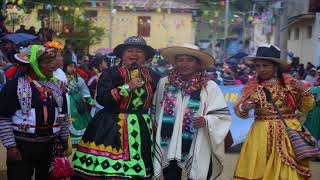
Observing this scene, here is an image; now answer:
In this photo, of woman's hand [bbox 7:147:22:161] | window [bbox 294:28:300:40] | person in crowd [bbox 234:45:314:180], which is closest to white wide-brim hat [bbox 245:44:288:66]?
person in crowd [bbox 234:45:314:180]

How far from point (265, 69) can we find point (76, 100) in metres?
4.79

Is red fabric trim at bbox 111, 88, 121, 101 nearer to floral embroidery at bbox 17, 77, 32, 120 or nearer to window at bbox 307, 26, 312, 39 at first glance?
floral embroidery at bbox 17, 77, 32, 120

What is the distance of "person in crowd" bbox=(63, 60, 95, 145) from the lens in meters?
9.12

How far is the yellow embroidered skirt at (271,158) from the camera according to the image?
4.96m

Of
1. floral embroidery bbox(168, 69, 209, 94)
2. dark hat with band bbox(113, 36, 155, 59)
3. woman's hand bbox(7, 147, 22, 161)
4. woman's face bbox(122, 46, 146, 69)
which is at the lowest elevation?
woman's hand bbox(7, 147, 22, 161)

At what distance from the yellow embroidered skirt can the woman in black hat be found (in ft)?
3.34

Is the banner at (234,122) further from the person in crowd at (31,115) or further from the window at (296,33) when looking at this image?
the window at (296,33)

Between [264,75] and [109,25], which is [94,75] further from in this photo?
[109,25]

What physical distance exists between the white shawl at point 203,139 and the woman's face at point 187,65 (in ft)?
0.65

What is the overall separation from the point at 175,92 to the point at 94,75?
6.58 meters

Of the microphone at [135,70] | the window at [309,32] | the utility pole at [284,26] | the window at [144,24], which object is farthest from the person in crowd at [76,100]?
the window at [144,24]

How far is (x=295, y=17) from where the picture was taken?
23.8m

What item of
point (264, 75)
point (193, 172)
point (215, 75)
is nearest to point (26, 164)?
point (193, 172)

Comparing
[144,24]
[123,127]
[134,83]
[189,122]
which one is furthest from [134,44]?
[144,24]
